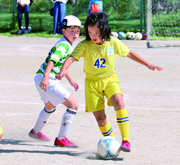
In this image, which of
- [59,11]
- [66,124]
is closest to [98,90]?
[66,124]

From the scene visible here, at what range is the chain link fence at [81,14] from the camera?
20000 millimetres

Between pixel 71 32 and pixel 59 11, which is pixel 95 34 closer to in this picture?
pixel 71 32

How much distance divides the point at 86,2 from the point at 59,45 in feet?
54.5

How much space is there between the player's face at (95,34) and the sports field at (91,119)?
1334 millimetres

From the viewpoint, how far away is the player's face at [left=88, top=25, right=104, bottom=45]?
14.5 ft

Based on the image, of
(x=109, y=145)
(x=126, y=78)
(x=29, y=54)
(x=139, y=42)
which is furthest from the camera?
(x=139, y=42)

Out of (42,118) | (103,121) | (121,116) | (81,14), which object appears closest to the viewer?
(121,116)

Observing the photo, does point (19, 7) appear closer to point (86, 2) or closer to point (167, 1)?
point (86, 2)

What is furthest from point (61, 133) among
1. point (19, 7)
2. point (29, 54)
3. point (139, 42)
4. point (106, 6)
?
point (106, 6)

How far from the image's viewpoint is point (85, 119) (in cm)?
603

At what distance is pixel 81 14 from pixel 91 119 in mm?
14850

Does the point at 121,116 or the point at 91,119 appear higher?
the point at 121,116

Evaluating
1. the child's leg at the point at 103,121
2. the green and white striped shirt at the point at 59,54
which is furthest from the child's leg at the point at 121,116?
the green and white striped shirt at the point at 59,54

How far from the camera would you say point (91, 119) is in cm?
604
